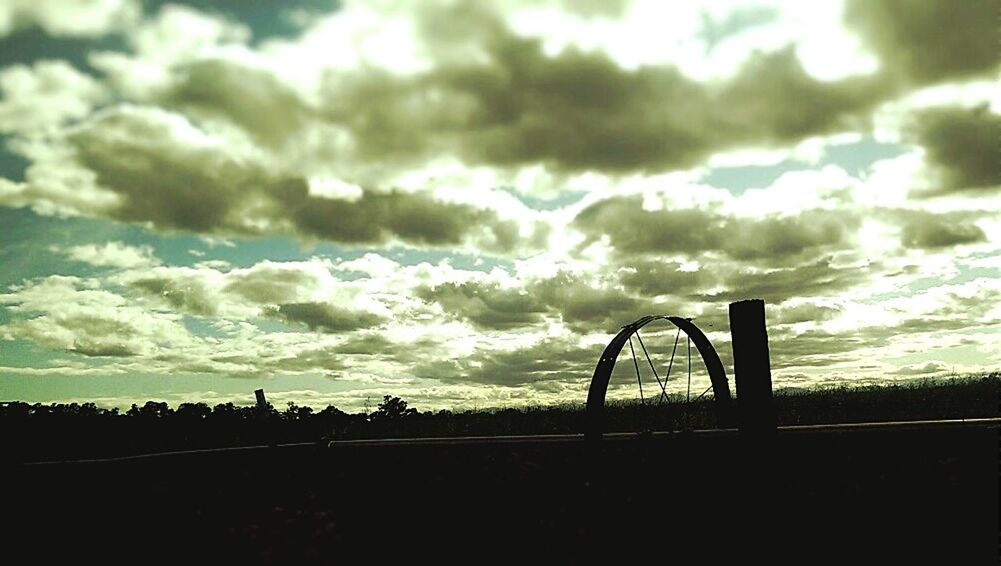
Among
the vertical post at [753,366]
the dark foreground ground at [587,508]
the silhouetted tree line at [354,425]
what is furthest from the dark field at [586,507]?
the silhouetted tree line at [354,425]

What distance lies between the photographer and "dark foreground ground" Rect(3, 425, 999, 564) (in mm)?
9445

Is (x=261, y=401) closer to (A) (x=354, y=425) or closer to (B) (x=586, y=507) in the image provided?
(A) (x=354, y=425)

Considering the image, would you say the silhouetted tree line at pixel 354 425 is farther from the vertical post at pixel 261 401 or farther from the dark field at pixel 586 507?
the dark field at pixel 586 507

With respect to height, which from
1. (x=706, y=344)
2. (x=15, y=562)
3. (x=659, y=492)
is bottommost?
(x=15, y=562)

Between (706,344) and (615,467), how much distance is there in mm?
8299

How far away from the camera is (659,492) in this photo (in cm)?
1123

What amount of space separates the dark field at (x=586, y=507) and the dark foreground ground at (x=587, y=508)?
3 cm

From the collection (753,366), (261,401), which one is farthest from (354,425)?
(753,366)

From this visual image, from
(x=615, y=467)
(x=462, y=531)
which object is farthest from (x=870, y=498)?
(x=462, y=531)

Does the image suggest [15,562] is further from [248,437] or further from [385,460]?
[248,437]

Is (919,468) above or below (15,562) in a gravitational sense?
above

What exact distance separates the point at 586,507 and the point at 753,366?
404cm

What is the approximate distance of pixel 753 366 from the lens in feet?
40.5

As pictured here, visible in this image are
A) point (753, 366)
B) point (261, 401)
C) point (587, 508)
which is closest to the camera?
point (587, 508)
